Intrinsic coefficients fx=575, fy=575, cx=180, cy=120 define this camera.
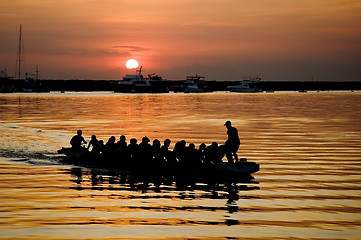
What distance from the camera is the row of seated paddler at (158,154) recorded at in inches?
1124

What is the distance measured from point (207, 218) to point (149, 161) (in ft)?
35.3

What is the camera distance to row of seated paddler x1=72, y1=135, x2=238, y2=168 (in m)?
28.5

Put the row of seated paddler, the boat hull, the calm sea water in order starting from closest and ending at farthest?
1. the calm sea water
2. the boat hull
3. the row of seated paddler

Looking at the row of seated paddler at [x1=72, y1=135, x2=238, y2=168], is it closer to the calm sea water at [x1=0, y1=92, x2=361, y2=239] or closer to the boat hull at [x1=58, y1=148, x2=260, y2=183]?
the boat hull at [x1=58, y1=148, x2=260, y2=183]

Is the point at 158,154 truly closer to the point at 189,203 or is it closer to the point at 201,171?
the point at 201,171

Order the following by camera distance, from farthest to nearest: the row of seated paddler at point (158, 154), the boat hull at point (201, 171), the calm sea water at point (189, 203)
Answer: the row of seated paddler at point (158, 154) < the boat hull at point (201, 171) < the calm sea water at point (189, 203)

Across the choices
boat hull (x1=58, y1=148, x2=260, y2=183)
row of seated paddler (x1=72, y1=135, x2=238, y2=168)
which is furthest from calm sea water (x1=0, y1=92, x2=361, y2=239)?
row of seated paddler (x1=72, y1=135, x2=238, y2=168)

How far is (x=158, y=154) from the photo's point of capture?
1172 inches

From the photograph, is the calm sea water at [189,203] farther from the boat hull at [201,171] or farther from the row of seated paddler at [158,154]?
the row of seated paddler at [158,154]

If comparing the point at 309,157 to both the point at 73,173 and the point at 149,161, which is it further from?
the point at 73,173

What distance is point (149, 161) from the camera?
98.2ft

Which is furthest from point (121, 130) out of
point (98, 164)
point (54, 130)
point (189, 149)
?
point (189, 149)

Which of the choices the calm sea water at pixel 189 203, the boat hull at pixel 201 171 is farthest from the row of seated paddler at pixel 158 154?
the calm sea water at pixel 189 203

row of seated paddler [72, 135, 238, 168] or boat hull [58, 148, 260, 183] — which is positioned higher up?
row of seated paddler [72, 135, 238, 168]
